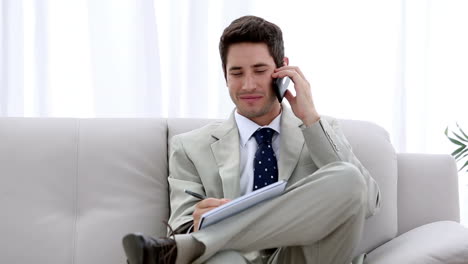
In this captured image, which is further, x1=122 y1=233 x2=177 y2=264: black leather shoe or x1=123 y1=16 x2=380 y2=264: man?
x1=123 y1=16 x2=380 y2=264: man

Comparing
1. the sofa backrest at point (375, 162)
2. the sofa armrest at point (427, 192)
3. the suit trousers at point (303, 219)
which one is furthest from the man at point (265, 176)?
the sofa armrest at point (427, 192)

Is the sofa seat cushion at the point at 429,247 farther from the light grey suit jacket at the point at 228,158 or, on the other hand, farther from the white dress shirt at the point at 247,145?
the white dress shirt at the point at 247,145

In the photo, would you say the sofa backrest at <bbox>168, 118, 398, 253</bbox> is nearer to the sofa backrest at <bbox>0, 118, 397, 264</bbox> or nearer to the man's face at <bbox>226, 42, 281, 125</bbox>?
the sofa backrest at <bbox>0, 118, 397, 264</bbox>

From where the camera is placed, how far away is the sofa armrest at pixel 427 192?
2268 mm

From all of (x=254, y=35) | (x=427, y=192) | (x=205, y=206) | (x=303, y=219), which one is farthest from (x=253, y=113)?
(x=427, y=192)

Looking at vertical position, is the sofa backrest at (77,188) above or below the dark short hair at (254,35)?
below

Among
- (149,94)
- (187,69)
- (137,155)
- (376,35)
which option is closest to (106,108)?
(149,94)

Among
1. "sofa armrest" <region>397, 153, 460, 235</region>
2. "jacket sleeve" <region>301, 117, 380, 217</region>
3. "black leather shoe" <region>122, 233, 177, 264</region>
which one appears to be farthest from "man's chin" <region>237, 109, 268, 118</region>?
"black leather shoe" <region>122, 233, 177, 264</region>

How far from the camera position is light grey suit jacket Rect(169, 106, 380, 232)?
6.59 ft

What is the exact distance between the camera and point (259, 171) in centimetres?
208

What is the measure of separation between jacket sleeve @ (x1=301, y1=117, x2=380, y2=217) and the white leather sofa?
205 millimetres

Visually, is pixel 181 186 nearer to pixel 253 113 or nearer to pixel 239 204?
pixel 253 113

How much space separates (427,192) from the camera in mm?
2273

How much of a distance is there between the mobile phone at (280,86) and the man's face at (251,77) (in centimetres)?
3
